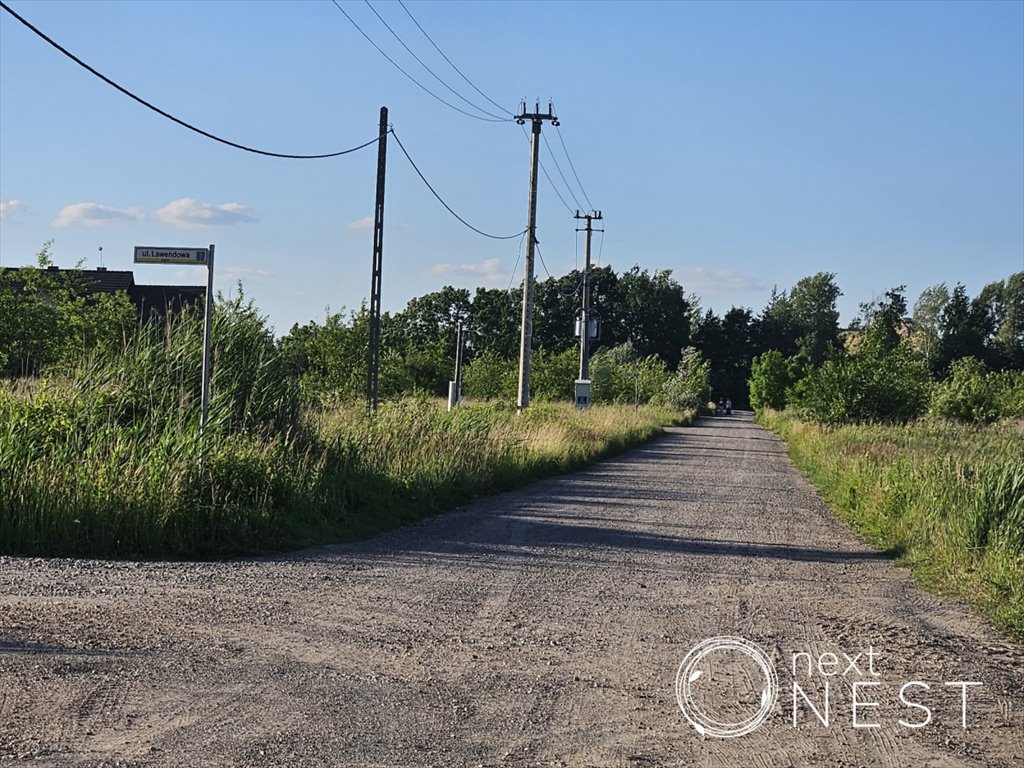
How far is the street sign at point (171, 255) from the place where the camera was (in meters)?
11.3

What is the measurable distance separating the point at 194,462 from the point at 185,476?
0.33m

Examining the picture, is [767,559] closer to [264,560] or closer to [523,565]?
[523,565]

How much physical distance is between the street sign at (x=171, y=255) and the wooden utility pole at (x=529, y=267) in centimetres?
2110

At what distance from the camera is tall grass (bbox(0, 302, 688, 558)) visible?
419 inches

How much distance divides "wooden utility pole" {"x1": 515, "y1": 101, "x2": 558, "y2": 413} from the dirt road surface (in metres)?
22.1

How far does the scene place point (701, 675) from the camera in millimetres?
6410

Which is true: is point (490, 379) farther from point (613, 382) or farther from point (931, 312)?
point (931, 312)

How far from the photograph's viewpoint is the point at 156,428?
13008 millimetres

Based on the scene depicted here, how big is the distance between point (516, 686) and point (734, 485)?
15674 mm

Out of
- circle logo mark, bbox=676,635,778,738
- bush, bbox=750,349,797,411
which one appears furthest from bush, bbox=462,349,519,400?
circle logo mark, bbox=676,635,778,738

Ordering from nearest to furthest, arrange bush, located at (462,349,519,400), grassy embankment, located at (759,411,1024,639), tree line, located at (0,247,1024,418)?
grassy embankment, located at (759,411,1024,639), tree line, located at (0,247,1024,418), bush, located at (462,349,519,400)

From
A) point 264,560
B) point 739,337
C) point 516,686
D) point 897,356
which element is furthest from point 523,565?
point 739,337

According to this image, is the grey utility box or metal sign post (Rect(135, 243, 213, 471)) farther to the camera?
the grey utility box

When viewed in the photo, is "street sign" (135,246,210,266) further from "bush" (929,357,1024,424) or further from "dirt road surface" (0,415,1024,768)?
"bush" (929,357,1024,424)
